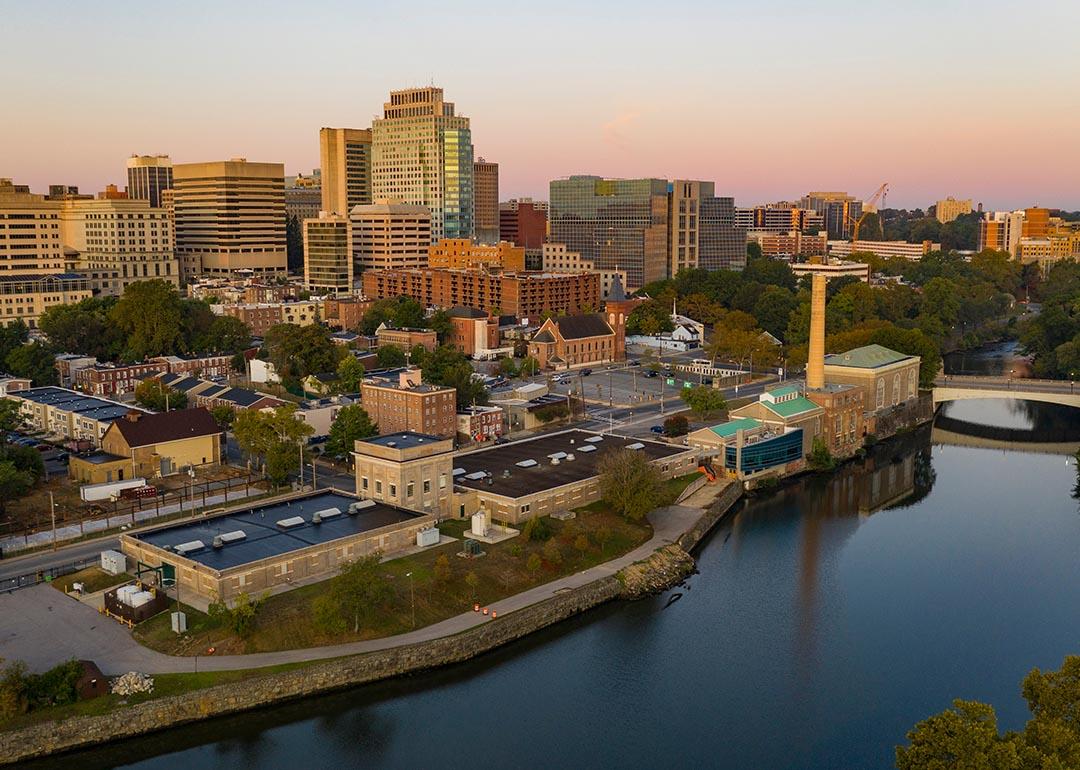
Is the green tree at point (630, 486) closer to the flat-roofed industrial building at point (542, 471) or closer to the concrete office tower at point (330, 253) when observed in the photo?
the flat-roofed industrial building at point (542, 471)

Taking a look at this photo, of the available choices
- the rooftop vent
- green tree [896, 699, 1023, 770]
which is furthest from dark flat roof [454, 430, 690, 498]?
green tree [896, 699, 1023, 770]

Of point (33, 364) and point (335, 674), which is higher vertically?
point (33, 364)

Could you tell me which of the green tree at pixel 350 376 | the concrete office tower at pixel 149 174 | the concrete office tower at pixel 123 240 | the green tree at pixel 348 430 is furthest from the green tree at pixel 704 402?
the concrete office tower at pixel 149 174

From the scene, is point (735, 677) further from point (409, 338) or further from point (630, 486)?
point (409, 338)

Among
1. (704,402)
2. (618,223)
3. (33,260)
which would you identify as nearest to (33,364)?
(33,260)

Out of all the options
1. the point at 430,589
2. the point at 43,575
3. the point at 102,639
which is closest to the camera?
the point at 102,639
